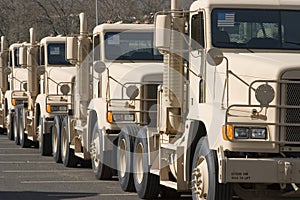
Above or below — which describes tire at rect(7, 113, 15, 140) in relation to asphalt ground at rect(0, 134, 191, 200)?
above

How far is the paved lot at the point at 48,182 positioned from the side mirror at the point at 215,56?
363cm

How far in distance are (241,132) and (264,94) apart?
0.50 meters

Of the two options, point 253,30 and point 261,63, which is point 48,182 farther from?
point 261,63

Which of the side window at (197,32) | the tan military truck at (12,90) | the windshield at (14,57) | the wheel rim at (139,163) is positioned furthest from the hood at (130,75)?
the windshield at (14,57)

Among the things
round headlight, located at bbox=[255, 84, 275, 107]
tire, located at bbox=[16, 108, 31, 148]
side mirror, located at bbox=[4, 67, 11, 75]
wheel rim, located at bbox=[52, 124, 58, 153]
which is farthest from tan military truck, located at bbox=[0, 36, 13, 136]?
round headlight, located at bbox=[255, 84, 275, 107]

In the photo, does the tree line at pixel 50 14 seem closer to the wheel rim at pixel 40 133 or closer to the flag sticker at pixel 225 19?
the wheel rim at pixel 40 133

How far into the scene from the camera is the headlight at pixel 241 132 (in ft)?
34.6

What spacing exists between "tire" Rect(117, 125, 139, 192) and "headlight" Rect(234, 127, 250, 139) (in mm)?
4248

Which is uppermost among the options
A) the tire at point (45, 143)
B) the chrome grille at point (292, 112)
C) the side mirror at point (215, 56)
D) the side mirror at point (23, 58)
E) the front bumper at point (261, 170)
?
the side mirror at point (23, 58)

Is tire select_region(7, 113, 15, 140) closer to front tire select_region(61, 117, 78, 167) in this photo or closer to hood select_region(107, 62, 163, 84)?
front tire select_region(61, 117, 78, 167)

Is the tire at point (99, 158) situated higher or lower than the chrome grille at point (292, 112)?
lower

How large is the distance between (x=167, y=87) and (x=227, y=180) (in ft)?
9.35

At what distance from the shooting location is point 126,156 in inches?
583

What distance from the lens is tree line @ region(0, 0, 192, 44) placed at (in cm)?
5091
